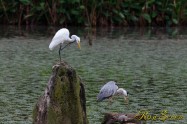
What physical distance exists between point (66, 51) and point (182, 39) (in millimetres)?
5812

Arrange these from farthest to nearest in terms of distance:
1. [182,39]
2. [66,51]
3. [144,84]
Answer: [182,39] → [66,51] → [144,84]

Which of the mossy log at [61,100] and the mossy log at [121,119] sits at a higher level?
the mossy log at [61,100]

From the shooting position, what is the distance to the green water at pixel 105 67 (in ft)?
52.3

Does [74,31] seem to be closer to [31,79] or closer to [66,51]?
[66,51]

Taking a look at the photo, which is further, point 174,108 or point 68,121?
point 174,108

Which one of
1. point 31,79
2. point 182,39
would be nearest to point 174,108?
point 31,79

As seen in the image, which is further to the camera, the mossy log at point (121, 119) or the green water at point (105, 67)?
the green water at point (105, 67)

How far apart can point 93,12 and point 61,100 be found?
2232cm

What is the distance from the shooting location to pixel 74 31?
107 ft

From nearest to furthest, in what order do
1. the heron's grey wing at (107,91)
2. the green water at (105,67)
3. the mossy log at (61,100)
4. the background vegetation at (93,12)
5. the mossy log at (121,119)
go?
the mossy log at (61,100) → the mossy log at (121,119) → the heron's grey wing at (107,91) → the green water at (105,67) → the background vegetation at (93,12)

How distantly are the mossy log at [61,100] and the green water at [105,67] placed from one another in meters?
2.01

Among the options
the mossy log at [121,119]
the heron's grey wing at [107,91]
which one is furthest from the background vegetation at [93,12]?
the mossy log at [121,119]

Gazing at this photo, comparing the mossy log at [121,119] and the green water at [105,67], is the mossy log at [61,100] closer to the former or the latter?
the mossy log at [121,119]

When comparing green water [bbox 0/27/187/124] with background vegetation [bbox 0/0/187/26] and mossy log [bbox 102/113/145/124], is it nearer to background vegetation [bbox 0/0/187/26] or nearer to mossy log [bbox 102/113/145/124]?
background vegetation [bbox 0/0/187/26]
